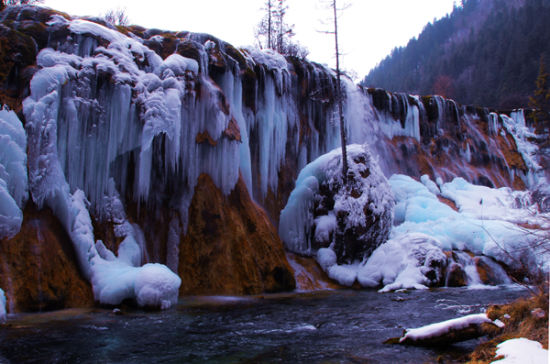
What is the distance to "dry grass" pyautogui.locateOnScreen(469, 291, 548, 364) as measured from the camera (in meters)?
4.32

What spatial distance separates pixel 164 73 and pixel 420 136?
18913mm

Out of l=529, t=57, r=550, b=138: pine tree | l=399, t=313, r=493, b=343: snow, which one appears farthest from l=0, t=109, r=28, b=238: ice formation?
l=529, t=57, r=550, b=138: pine tree

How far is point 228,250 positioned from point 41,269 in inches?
189

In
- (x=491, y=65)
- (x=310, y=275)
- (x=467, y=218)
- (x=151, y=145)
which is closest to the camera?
(x=151, y=145)

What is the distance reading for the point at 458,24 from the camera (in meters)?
108

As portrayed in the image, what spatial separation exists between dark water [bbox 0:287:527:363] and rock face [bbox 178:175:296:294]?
1239mm

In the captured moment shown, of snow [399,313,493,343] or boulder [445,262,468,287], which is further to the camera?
boulder [445,262,468,287]

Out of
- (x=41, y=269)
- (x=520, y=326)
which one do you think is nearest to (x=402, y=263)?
(x=520, y=326)

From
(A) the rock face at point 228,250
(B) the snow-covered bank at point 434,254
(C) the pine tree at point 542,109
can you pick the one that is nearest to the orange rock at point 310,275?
(B) the snow-covered bank at point 434,254

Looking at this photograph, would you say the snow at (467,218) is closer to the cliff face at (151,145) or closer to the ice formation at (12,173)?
the cliff face at (151,145)

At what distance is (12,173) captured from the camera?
8539 mm

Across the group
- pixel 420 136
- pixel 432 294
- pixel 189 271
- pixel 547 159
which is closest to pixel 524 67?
pixel 547 159

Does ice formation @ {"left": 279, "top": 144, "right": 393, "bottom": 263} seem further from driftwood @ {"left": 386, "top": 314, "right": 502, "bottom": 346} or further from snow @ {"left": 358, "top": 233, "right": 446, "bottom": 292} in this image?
driftwood @ {"left": 386, "top": 314, "right": 502, "bottom": 346}

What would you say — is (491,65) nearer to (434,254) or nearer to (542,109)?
(542,109)
